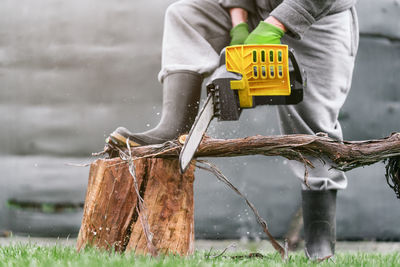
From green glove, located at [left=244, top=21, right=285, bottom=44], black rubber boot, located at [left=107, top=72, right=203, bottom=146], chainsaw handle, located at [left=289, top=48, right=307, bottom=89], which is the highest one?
green glove, located at [left=244, top=21, right=285, bottom=44]

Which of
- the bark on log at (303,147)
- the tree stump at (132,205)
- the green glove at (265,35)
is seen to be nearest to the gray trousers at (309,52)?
the green glove at (265,35)

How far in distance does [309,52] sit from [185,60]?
498 millimetres

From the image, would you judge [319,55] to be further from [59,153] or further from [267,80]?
[59,153]

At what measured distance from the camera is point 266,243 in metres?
2.77

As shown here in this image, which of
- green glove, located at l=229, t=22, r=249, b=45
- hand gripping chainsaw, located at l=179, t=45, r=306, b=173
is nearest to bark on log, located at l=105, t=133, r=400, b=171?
hand gripping chainsaw, located at l=179, t=45, r=306, b=173

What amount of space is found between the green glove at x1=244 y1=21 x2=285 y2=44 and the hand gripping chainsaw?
0.08 m

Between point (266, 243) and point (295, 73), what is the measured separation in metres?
1.42

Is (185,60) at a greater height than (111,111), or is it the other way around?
(185,60)

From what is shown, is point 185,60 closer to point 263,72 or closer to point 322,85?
point 263,72

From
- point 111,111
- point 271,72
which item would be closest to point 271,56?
point 271,72

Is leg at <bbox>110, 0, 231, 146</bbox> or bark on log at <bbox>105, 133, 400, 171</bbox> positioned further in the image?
leg at <bbox>110, 0, 231, 146</bbox>

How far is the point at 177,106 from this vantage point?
1.68 metres

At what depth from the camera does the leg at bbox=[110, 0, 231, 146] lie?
1663 mm

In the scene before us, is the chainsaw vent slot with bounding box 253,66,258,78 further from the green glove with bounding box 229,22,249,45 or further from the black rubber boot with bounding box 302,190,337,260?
the black rubber boot with bounding box 302,190,337,260
